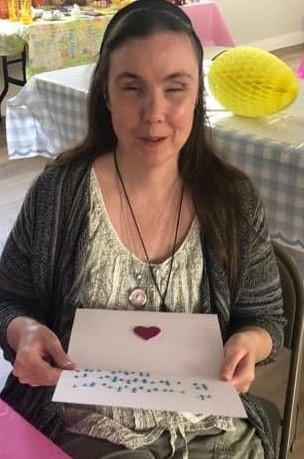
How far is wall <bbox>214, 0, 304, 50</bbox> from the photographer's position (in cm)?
Result: 657

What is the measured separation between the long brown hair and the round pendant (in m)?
0.14

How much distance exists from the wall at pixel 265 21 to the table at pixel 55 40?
7.30 ft

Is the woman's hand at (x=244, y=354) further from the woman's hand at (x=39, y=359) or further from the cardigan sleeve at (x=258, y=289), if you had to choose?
the woman's hand at (x=39, y=359)

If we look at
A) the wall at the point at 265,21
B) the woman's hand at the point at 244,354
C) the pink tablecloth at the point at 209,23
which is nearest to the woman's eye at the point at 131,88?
the woman's hand at the point at 244,354

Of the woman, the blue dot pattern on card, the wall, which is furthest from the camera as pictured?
the wall

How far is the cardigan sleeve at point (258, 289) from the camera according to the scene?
1119mm

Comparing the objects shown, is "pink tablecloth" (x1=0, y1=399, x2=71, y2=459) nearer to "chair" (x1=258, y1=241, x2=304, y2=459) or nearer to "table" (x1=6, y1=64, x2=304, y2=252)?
"chair" (x1=258, y1=241, x2=304, y2=459)

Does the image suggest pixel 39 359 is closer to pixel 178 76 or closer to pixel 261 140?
pixel 178 76

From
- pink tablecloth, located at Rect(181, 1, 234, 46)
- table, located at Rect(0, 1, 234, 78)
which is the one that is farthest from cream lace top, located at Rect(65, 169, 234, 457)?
pink tablecloth, located at Rect(181, 1, 234, 46)

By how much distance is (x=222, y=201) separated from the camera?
1149mm

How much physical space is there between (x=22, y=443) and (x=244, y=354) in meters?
0.37

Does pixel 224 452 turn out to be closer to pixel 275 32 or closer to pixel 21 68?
pixel 21 68

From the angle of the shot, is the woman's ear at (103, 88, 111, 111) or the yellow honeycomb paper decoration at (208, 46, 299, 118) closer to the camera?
the woman's ear at (103, 88, 111, 111)

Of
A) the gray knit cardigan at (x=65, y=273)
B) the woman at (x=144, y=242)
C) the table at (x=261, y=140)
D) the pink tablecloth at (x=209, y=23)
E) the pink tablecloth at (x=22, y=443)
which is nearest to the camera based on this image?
the pink tablecloth at (x=22, y=443)
